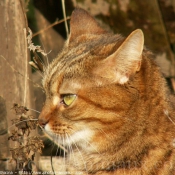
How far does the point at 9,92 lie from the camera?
11.9ft

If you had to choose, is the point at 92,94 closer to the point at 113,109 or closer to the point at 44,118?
the point at 113,109

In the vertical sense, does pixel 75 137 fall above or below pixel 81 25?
below

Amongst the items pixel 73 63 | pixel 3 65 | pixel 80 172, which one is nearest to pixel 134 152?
pixel 80 172

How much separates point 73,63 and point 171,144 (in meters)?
0.81

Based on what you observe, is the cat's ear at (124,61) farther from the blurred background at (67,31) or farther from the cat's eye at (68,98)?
the blurred background at (67,31)

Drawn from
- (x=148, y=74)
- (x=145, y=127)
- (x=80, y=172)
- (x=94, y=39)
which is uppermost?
(x=94, y=39)

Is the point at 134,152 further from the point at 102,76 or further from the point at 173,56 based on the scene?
the point at 173,56

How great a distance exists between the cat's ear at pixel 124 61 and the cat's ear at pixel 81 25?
66 centimetres

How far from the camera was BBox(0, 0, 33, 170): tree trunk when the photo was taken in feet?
11.9

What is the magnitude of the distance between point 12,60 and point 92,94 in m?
1.02

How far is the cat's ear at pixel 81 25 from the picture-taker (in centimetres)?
353

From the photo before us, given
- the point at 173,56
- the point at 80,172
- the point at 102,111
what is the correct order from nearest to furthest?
the point at 102,111 → the point at 80,172 → the point at 173,56

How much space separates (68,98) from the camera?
295 centimetres

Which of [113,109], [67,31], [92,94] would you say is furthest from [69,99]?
[67,31]
